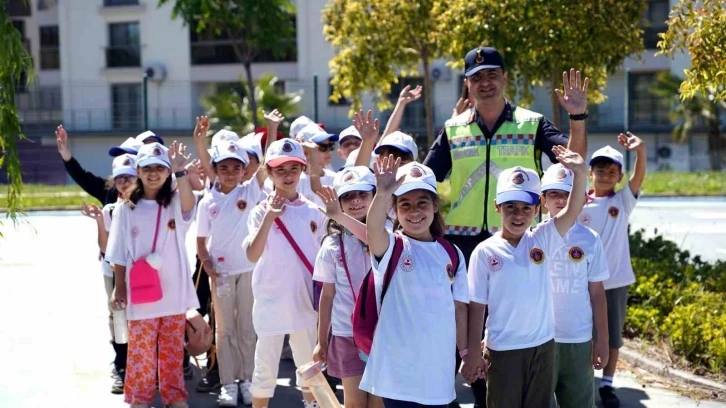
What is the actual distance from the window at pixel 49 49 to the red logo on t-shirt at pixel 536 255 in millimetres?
37093

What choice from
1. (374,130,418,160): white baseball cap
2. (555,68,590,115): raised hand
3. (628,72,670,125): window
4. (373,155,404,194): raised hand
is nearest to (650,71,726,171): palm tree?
(628,72,670,125): window

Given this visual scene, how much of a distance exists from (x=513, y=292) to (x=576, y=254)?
2.24 ft

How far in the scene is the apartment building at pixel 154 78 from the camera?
33438 millimetres

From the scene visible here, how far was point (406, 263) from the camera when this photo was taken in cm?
456

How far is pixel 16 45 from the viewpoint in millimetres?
4449

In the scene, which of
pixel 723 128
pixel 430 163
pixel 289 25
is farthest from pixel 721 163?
pixel 430 163

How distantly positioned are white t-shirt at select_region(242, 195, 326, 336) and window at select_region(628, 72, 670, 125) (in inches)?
1121

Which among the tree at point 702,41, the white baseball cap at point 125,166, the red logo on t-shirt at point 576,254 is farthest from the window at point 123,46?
the red logo on t-shirt at point 576,254

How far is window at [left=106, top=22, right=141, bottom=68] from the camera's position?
37.9 m

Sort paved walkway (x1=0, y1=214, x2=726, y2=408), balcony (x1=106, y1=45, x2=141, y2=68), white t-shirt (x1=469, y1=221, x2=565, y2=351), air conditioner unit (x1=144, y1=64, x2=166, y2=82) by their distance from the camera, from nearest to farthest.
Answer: white t-shirt (x1=469, y1=221, x2=565, y2=351), paved walkway (x1=0, y1=214, x2=726, y2=408), air conditioner unit (x1=144, y1=64, x2=166, y2=82), balcony (x1=106, y1=45, x2=141, y2=68)

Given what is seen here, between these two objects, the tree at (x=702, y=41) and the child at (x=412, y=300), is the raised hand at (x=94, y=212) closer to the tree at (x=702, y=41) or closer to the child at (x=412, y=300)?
the child at (x=412, y=300)

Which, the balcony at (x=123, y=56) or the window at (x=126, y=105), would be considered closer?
the window at (x=126, y=105)

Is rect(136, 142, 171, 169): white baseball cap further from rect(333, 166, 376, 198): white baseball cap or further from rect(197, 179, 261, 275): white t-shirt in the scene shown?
rect(333, 166, 376, 198): white baseball cap

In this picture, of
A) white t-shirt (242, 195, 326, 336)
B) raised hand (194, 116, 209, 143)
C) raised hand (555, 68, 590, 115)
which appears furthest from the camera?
raised hand (194, 116, 209, 143)
